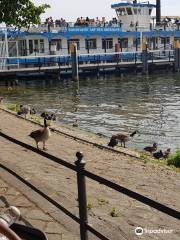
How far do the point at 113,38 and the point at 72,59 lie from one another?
11.3 metres

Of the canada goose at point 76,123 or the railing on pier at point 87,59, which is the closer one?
the canada goose at point 76,123

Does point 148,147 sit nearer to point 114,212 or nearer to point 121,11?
point 114,212

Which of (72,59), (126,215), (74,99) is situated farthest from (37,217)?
(72,59)

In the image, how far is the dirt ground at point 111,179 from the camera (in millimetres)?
5562

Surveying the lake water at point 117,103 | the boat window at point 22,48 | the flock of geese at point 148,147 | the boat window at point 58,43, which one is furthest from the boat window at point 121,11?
the flock of geese at point 148,147

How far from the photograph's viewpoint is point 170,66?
164 feet

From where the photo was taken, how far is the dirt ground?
5.56 meters

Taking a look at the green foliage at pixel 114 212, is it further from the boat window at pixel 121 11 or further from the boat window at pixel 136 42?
the boat window at pixel 121 11

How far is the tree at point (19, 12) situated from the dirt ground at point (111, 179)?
2885 mm

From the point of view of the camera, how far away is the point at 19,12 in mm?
10328

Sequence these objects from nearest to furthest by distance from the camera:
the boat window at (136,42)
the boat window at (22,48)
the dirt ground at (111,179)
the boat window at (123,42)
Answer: the dirt ground at (111,179) → the boat window at (22,48) → the boat window at (123,42) → the boat window at (136,42)

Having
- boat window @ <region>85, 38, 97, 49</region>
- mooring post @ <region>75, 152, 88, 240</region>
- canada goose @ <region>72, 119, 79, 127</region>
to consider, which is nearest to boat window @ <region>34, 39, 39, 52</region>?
boat window @ <region>85, 38, 97, 49</region>

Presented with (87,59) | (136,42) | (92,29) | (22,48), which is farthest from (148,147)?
(136,42)

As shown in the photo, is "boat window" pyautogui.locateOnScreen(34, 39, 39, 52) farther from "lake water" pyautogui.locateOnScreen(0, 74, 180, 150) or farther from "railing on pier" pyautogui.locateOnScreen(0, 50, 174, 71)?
"lake water" pyautogui.locateOnScreen(0, 74, 180, 150)
